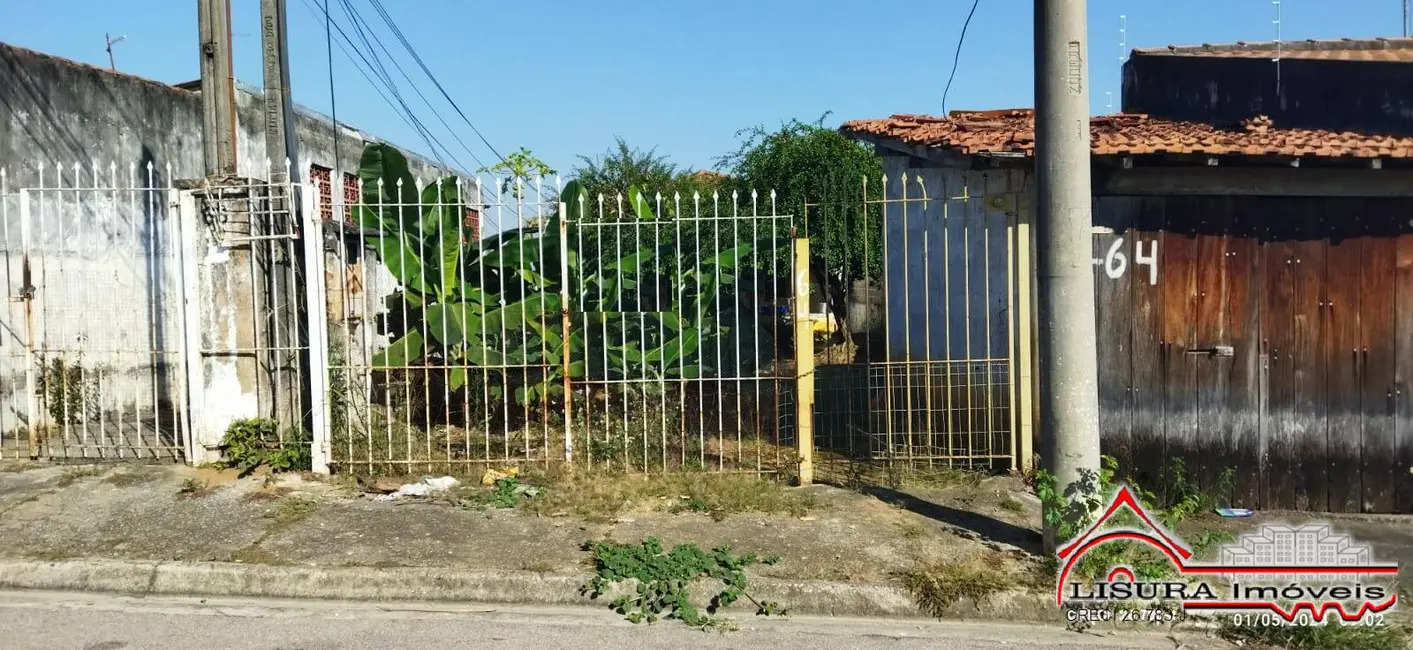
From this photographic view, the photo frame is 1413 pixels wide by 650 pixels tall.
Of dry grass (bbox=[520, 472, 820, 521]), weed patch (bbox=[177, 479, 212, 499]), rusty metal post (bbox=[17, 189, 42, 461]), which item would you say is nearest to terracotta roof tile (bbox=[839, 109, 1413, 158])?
dry grass (bbox=[520, 472, 820, 521])

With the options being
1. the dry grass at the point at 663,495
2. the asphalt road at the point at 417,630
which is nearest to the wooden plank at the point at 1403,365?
the asphalt road at the point at 417,630

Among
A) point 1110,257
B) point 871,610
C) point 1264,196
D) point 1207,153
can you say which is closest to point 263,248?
point 871,610

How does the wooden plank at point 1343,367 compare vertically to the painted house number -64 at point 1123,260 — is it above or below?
below

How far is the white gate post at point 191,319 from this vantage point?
22.1 feet

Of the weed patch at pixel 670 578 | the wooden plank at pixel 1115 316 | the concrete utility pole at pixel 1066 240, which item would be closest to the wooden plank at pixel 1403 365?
the wooden plank at pixel 1115 316

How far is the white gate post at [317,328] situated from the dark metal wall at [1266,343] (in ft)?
18.7

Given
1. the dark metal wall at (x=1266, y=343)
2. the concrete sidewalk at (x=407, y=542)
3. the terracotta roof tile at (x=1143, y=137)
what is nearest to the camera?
the concrete sidewalk at (x=407, y=542)

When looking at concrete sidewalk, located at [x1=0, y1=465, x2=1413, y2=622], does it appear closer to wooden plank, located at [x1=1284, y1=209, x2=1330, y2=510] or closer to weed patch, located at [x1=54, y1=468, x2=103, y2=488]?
weed patch, located at [x1=54, y1=468, x2=103, y2=488]

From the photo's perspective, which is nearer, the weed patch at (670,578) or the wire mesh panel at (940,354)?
the weed patch at (670,578)

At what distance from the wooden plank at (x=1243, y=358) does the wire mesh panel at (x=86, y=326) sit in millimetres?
7725

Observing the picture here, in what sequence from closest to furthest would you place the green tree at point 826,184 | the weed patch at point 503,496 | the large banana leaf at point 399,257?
1. the weed patch at point 503,496
2. the large banana leaf at point 399,257
3. the green tree at point 826,184

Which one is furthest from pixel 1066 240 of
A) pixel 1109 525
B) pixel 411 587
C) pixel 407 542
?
pixel 407 542

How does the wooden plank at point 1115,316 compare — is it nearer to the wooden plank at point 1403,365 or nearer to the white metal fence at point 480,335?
the white metal fence at point 480,335

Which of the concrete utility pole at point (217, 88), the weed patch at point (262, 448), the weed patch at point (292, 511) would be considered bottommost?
the weed patch at point (292, 511)
